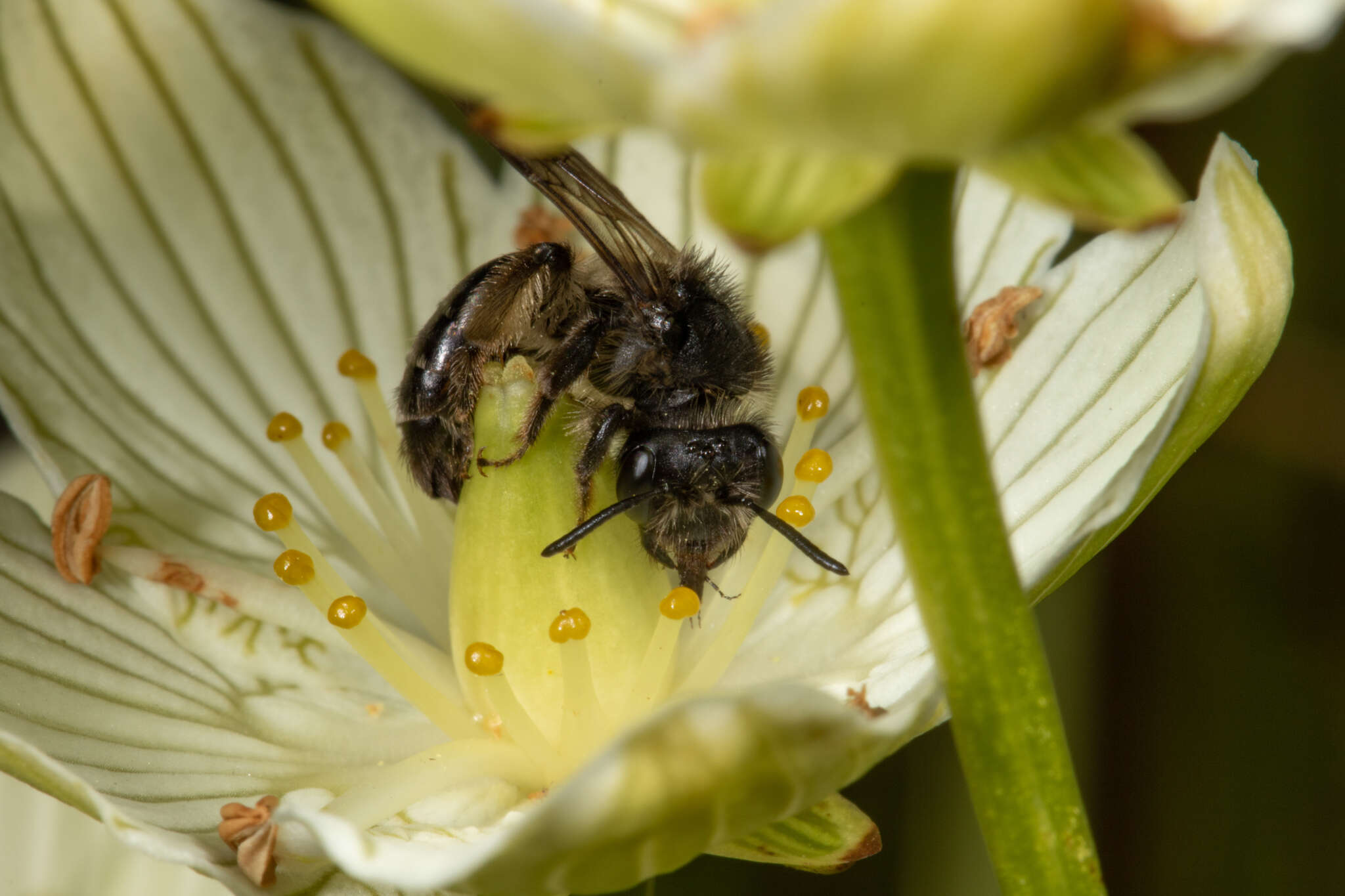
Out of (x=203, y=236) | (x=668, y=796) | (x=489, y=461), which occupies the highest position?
(x=203, y=236)

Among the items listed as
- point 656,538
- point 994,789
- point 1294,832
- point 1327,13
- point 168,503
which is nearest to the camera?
point 1327,13

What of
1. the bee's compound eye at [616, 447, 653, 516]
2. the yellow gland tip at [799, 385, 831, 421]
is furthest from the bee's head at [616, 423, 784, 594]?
the yellow gland tip at [799, 385, 831, 421]

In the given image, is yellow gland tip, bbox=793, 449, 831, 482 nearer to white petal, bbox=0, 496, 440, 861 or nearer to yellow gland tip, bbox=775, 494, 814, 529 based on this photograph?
yellow gland tip, bbox=775, 494, 814, 529

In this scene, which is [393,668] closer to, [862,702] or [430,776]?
[430,776]

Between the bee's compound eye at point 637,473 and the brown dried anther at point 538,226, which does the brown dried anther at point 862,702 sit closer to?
the bee's compound eye at point 637,473

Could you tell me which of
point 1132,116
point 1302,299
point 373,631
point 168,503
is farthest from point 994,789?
point 1302,299

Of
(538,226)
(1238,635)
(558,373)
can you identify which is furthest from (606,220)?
(1238,635)

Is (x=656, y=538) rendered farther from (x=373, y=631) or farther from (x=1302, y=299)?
(x=1302, y=299)
